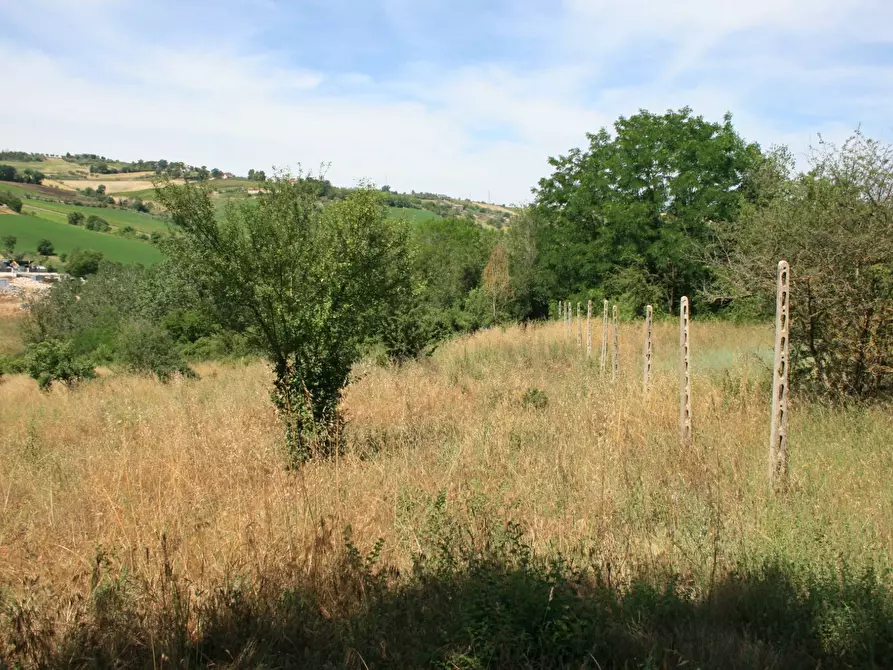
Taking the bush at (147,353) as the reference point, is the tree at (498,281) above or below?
above

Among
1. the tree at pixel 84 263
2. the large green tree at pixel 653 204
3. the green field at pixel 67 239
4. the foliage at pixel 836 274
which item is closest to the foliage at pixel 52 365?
the foliage at pixel 836 274

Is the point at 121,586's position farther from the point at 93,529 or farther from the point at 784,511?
the point at 784,511

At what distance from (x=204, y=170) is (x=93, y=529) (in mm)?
4566

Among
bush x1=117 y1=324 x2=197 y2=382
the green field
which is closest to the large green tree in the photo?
bush x1=117 y1=324 x2=197 y2=382

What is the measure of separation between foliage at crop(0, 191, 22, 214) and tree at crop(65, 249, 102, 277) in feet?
97.4

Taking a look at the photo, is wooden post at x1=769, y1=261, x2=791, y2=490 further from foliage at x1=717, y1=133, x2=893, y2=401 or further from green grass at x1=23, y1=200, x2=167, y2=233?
green grass at x1=23, y1=200, x2=167, y2=233

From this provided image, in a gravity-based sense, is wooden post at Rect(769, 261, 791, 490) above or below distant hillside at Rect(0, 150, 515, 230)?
below

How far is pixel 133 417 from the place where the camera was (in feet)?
31.0

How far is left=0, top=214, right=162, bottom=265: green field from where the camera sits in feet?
258

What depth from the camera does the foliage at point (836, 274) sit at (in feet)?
23.0

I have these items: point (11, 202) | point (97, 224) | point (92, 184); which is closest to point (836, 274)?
point (97, 224)

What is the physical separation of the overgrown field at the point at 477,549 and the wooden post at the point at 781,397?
0.66 feet

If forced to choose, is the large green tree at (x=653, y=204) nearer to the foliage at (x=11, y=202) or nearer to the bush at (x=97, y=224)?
the bush at (x=97, y=224)

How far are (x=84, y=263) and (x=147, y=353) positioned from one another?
5544cm
